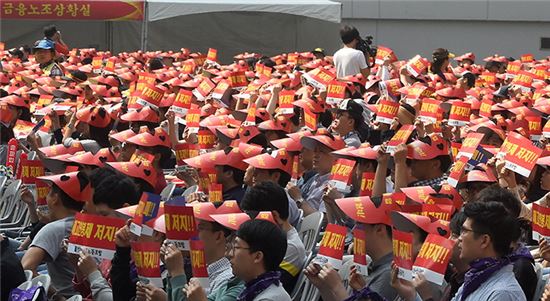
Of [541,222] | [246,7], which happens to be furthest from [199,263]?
[246,7]

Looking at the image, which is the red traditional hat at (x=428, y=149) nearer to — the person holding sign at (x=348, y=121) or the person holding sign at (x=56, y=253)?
the person holding sign at (x=348, y=121)

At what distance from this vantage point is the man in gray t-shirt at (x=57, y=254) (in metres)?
7.38

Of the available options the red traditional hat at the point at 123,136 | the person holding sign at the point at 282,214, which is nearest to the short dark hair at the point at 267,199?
the person holding sign at the point at 282,214

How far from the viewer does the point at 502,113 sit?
41.6 ft

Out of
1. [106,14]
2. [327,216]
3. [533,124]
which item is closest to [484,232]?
[327,216]

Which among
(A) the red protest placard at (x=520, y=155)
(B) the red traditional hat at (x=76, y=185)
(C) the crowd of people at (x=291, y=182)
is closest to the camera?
(C) the crowd of people at (x=291, y=182)

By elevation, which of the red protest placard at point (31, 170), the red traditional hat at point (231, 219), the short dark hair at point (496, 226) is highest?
the short dark hair at point (496, 226)

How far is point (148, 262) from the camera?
628cm

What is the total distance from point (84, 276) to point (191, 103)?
723 centimetres

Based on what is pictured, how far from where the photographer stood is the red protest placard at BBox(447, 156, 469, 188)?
27.7 feet

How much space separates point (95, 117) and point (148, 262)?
21.6 ft

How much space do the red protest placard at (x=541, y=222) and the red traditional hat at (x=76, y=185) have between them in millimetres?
2802

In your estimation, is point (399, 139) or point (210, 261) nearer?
point (210, 261)

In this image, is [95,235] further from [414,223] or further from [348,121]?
[348,121]
